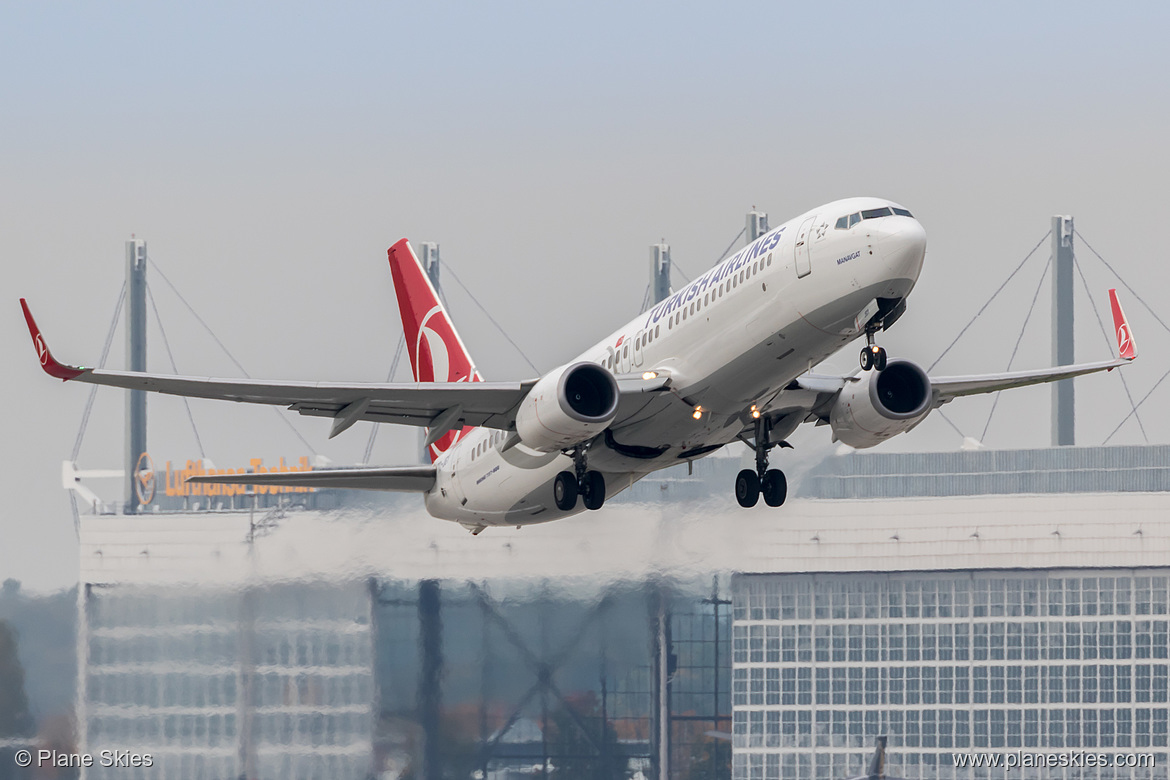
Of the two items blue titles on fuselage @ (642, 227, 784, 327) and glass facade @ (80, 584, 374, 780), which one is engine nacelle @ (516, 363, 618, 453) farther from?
glass facade @ (80, 584, 374, 780)

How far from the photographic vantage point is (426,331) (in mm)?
44000

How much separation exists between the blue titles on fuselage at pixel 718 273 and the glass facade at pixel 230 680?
27.3 m

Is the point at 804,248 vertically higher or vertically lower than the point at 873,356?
higher

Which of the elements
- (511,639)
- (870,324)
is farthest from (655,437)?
(511,639)

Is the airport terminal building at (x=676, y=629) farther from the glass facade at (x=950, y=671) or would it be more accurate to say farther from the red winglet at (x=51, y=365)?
the red winglet at (x=51, y=365)

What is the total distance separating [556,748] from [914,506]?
32.7 meters

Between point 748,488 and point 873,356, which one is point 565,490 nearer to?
point 748,488

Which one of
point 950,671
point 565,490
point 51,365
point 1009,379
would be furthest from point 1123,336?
point 950,671

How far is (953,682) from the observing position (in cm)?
8675

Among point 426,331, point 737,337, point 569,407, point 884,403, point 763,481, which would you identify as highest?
point 426,331

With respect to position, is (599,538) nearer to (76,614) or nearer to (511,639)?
(511,639)

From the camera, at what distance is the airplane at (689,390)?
1131 inches

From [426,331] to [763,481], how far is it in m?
12.1

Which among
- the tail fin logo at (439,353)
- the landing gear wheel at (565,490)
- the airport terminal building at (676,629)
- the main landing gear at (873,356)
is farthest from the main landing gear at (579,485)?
the airport terminal building at (676,629)
